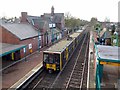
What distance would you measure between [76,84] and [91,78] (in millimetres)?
1661

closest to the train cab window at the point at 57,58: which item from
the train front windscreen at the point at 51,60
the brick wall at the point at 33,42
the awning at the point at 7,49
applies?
the train front windscreen at the point at 51,60

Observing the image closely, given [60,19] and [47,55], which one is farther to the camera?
[60,19]

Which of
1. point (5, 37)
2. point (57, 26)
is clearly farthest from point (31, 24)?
point (57, 26)

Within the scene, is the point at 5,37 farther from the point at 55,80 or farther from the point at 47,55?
the point at 55,80

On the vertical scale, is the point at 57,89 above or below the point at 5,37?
below

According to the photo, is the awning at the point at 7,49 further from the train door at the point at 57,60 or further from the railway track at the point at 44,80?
the train door at the point at 57,60

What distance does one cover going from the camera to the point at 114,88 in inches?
451

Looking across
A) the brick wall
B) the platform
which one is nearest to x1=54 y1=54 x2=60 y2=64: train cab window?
the platform

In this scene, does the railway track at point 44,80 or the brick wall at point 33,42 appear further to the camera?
the brick wall at point 33,42

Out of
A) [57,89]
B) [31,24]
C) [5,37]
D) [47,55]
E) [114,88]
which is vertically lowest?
[57,89]

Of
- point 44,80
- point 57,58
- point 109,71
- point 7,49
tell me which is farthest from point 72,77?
point 7,49

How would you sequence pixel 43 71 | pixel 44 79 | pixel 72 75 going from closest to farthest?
pixel 44 79 < pixel 72 75 < pixel 43 71

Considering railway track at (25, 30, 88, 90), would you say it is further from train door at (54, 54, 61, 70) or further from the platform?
the platform

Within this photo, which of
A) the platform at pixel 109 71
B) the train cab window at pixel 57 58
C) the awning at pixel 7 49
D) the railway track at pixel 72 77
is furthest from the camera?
the awning at pixel 7 49
